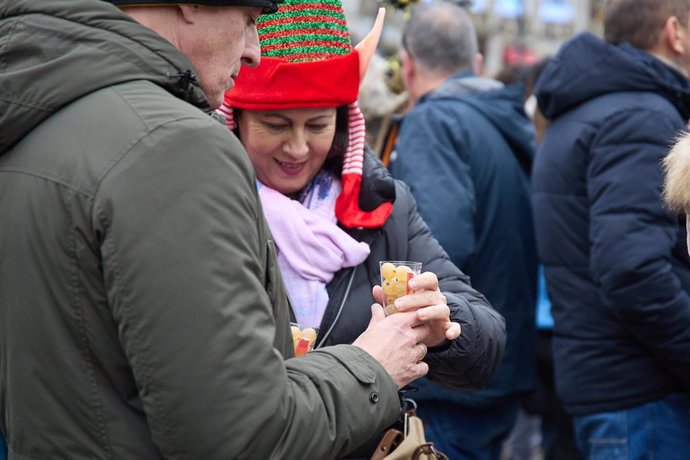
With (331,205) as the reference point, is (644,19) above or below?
above

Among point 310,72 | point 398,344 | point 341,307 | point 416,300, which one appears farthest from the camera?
point 310,72

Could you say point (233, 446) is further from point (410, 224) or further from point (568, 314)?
point (568, 314)

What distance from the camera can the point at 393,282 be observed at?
237 centimetres

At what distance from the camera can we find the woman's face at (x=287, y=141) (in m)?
2.97

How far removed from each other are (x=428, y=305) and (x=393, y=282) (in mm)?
95

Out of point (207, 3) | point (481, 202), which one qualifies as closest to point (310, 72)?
point (207, 3)

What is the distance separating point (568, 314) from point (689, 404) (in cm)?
61

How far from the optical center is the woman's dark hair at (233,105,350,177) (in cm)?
308

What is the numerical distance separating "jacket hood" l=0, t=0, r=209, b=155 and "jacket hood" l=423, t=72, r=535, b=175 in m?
3.31

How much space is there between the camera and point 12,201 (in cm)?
182

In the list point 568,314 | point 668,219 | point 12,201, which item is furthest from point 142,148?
point 568,314

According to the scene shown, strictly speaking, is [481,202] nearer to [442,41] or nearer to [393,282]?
[442,41]

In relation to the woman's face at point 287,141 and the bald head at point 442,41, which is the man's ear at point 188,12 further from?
A: the bald head at point 442,41

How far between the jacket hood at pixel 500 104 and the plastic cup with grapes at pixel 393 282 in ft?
8.93
